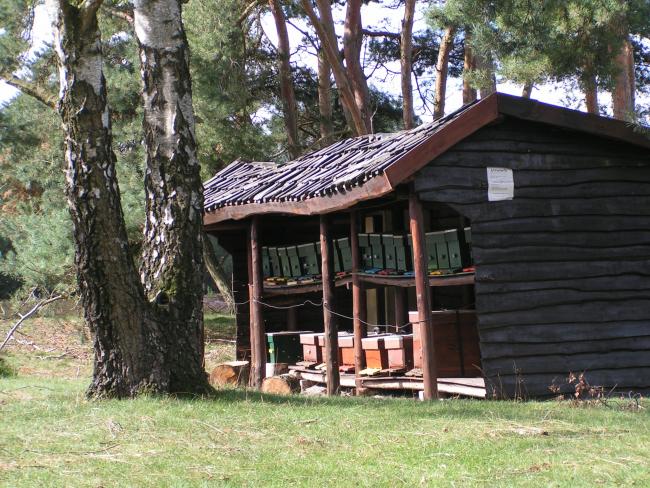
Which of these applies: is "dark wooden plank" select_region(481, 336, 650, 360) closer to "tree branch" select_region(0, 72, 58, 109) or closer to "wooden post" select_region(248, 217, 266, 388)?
"wooden post" select_region(248, 217, 266, 388)

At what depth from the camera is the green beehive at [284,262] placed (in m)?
16.3

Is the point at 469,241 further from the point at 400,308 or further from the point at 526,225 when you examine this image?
the point at 400,308

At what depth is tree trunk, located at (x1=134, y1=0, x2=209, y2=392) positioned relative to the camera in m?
10.1

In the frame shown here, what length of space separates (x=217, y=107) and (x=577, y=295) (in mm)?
13225

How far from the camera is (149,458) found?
715 cm

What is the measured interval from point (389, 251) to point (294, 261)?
9.77 feet

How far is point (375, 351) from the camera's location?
13609 mm

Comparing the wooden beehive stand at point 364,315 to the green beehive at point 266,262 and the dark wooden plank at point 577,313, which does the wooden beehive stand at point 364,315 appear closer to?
the dark wooden plank at point 577,313

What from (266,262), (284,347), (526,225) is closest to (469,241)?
(526,225)

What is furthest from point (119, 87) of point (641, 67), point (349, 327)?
point (641, 67)

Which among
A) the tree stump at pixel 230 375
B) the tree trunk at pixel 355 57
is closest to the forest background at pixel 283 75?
the tree trunk at pixel 355 57

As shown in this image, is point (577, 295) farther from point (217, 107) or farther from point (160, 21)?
point (217, 107)

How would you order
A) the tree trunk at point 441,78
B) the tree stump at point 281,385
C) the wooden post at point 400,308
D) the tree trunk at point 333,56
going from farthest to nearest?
the tree trunk at point 441,78
the tree trunk at point 333,56
the wooden post at point 400,308
the tree stump at point 281,385

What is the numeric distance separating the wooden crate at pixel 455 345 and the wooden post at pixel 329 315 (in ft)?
4.22
